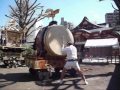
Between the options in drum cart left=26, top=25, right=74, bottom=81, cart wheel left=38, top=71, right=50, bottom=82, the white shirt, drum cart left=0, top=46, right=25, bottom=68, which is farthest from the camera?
drum cart left=0, top=46, right=25, bottom=68

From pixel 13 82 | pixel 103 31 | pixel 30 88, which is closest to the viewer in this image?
pixel 30 88

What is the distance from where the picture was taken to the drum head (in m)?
13.3

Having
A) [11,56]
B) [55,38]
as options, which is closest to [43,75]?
[55,38]

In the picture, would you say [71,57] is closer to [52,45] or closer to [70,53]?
[70,53]

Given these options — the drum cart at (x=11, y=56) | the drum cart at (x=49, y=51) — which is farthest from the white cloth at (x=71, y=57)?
the drum cart at (x=11, y=56)

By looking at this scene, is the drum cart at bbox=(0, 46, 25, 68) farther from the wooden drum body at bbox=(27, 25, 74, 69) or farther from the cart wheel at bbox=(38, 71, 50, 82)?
the cart wheel at bbox=(38, 71, 50, 82)

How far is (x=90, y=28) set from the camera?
Result: 46156 millimetres

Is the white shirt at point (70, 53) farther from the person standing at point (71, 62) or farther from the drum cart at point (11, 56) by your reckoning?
the drum cart at point (11, 56)

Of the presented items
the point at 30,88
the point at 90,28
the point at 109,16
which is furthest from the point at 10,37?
the point at 109,16

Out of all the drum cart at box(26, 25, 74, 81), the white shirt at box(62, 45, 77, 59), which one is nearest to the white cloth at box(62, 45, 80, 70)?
the white shirt at box(62, 45, 77, 59)

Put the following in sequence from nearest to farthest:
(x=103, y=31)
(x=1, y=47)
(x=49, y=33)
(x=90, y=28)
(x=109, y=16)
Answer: (x=49, y=33), (x=1, y=47), (x=103, y=31), (x=90, y=28), (x=109, y=16)

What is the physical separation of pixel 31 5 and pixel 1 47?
73.2 ft

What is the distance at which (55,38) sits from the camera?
13.6 meters

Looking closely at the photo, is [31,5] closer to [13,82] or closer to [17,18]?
[17,18]
